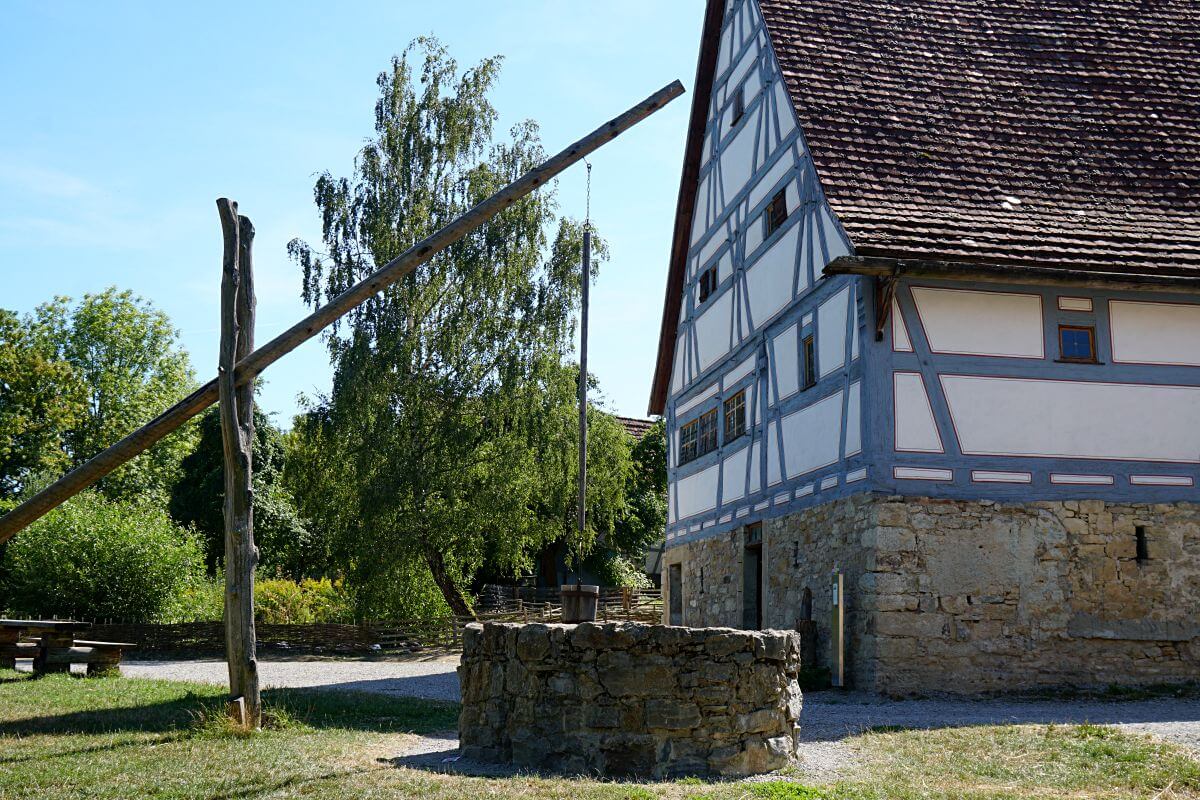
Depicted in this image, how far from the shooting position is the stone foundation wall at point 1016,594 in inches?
538

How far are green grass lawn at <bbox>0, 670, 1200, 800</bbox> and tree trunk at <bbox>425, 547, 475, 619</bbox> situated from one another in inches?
593

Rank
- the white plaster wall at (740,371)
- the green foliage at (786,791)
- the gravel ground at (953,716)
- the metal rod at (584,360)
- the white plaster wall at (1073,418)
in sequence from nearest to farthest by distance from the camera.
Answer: the green foliage at (786,791)
the gravel ground at (953,716)
the white plaster wall at (1073,418)
the white plaster wall at (740,371)
the metal rod at (584,360)

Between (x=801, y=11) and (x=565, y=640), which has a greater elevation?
(x=801, y=11)

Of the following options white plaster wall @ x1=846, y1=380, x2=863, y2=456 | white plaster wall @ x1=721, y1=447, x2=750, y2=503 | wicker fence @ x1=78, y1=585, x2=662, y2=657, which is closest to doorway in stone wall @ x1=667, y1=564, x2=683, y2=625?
white plaster wall @ x1=721, y1=447, x2=750, y2=503

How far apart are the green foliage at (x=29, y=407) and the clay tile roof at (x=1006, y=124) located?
31.7 metres

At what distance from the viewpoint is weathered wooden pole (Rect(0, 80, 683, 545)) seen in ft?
33.4

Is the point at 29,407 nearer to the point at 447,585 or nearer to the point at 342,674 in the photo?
the point at 447,585

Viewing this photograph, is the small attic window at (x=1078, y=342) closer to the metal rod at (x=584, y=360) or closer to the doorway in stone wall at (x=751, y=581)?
the doorway in stone wall at (x=751, y=581)

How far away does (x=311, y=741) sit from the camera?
9633 mm

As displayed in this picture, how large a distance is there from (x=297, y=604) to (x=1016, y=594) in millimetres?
20883

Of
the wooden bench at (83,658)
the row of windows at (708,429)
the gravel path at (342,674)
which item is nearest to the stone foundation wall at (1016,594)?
the row of windows at (708,429)

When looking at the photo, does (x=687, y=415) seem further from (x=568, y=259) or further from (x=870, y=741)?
(x=870, y=741)

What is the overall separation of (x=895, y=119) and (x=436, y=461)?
1335cm

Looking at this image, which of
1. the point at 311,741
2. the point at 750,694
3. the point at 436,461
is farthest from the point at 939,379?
the point at 436,461
